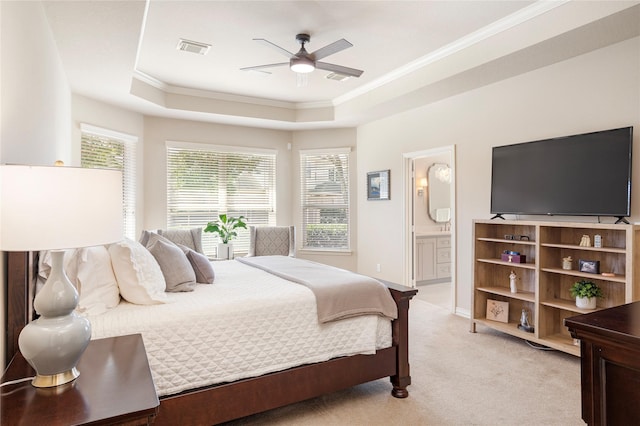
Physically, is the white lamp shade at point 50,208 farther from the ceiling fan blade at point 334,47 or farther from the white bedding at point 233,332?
the ceiling fan blade at point 334,47

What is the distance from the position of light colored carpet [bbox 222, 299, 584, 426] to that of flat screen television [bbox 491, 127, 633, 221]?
1.30 meters

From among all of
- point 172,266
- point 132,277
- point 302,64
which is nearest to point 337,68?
point 302,64

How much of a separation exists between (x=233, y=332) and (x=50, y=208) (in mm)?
1249

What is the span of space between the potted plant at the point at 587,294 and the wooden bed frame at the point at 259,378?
1620 millimetres

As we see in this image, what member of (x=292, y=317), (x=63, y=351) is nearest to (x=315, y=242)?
(x=292, y=317)

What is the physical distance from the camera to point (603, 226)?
290 cm

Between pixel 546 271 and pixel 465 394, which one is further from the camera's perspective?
pixel 546 271

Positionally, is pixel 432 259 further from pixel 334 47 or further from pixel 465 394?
pixel 334 47

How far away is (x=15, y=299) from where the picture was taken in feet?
5.18

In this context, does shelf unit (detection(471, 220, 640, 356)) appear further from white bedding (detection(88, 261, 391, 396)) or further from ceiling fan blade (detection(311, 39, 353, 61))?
ceiling fan blade (detection(311, 39, 353, 61))

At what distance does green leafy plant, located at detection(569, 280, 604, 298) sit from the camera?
311 centimetres

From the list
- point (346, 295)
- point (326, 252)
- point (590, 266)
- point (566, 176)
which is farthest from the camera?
point (326, 252)

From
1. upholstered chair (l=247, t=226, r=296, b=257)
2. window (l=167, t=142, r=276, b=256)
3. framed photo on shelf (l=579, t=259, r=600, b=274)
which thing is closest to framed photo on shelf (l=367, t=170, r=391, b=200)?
upholstered chair (l=247, t=226, r=296, b=257)

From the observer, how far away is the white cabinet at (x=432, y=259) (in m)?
6.24
